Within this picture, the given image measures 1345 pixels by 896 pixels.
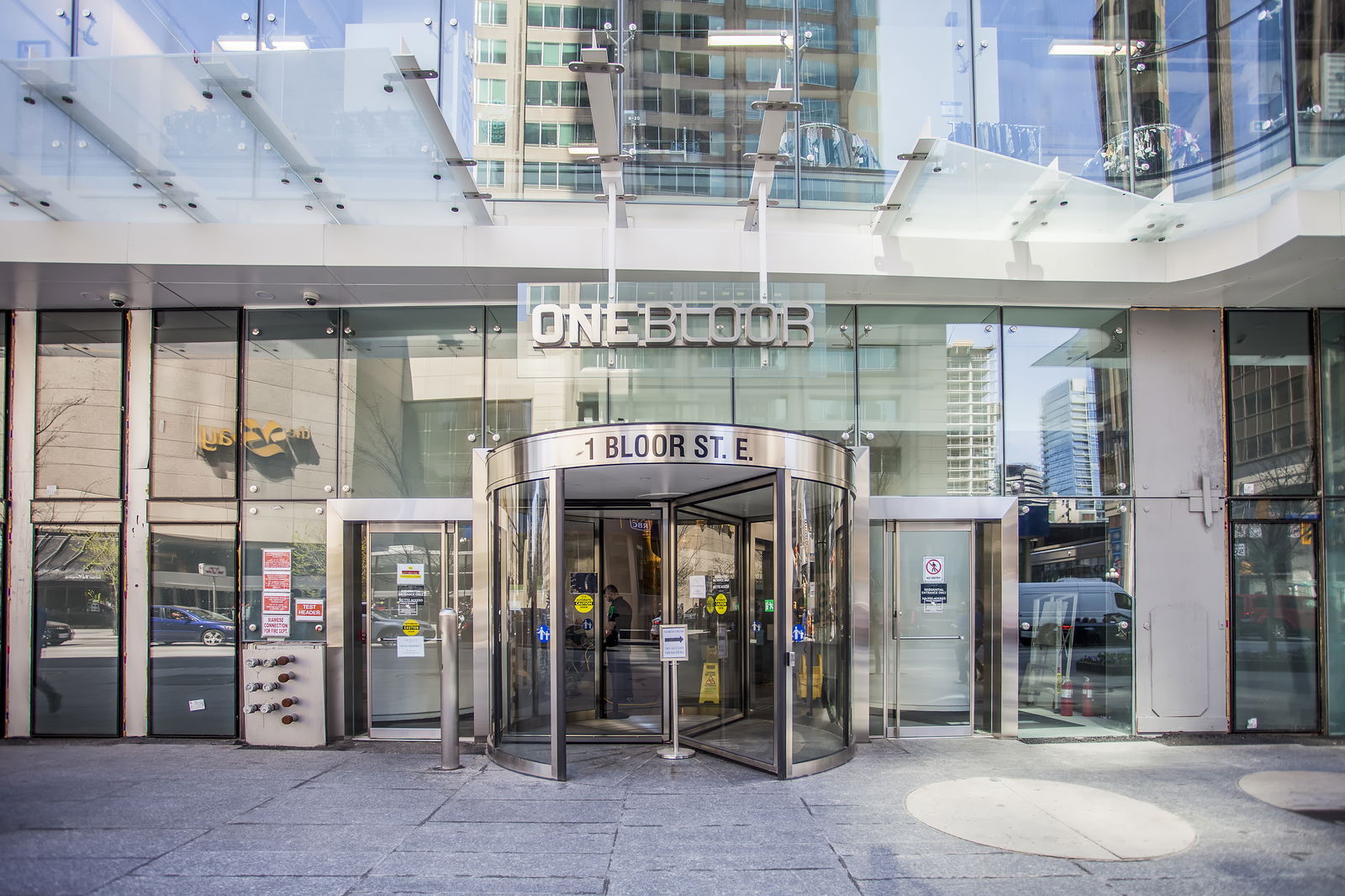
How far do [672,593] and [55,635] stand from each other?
677 centimetres

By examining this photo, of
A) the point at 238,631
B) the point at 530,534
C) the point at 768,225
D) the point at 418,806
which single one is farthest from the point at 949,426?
the point at 238,631

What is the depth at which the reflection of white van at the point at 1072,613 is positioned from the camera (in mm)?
A: 10227

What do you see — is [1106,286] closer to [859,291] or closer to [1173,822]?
[859,291]

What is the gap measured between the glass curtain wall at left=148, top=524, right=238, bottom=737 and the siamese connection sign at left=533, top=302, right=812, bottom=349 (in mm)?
4445

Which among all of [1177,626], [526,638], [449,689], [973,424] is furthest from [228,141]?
[1177,626]

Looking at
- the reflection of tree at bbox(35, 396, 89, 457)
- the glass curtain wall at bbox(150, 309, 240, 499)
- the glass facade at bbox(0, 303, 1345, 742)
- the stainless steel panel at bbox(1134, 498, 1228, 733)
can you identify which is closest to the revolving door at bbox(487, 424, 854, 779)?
the glass facade at bbox(0, 303, 1345, 742)

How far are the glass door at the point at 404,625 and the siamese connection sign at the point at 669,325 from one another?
9.40 ft

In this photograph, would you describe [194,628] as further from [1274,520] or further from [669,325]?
[1274,520]

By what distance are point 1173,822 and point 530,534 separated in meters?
5.55

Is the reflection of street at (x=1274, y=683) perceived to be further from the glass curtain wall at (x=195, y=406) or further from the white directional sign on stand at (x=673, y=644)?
the glass curtain wall at (x=195, y=406)

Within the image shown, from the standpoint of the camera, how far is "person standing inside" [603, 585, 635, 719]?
10.1 m

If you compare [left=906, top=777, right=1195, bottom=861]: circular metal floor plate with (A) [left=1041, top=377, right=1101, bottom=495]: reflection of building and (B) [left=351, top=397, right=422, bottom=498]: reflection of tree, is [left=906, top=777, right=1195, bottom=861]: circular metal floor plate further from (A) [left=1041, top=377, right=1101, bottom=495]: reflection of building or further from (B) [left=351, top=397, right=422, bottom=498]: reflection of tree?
(B) [left=351, top=397, right=422, bottom=498]: reflection of tree

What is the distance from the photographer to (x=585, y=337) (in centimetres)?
902

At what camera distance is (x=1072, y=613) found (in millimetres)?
10281
